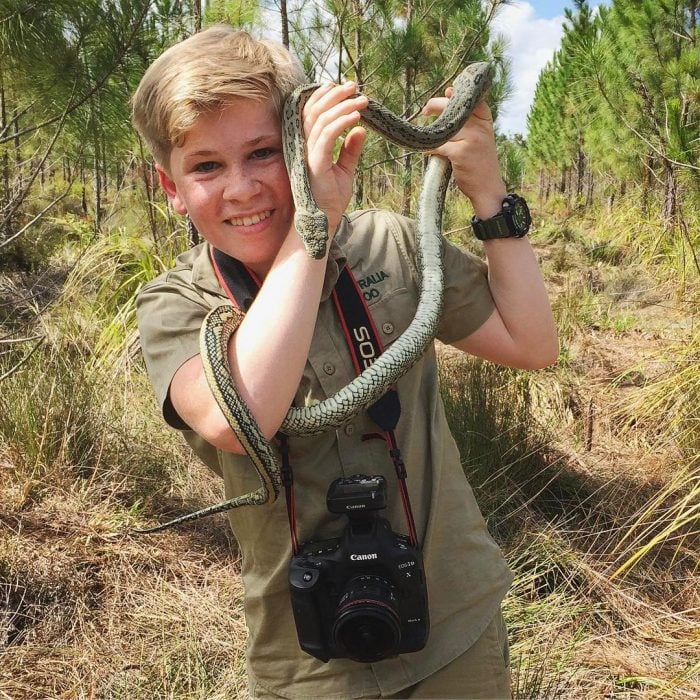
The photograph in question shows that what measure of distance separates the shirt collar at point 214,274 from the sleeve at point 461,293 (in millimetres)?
292

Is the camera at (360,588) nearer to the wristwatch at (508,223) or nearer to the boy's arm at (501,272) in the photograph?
the boy's arm at (501,272)

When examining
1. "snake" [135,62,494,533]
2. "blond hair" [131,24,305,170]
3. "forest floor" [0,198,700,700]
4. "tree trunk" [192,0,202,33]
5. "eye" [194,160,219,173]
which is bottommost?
"forest floor" [0,198,700,700]

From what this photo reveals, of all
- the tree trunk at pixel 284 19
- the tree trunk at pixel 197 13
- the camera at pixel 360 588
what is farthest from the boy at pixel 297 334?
the tree trunk at pixel 284 19

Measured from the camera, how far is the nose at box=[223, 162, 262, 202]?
1.59 meters

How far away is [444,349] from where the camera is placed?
23.6 feet

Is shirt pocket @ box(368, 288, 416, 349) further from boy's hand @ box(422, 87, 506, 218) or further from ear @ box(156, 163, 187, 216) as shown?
ear @ box(156, 163, 187, 216)

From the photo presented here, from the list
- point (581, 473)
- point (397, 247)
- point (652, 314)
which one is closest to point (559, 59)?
point (652, 314)

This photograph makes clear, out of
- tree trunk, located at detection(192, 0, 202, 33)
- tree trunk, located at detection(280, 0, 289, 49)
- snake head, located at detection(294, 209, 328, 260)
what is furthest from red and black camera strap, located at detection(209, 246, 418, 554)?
tree trunk, located at detection(280, 0, 289, 49)

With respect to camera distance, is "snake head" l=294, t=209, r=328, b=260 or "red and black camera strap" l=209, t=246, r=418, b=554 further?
"red and black camera strap" l=209, t=246, r=418, b=554

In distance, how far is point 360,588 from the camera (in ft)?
5.05

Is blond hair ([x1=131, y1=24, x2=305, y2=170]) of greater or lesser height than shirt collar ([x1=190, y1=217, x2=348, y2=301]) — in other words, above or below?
above

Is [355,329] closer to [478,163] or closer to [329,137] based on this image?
[329,137]

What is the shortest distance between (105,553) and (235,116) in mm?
3158

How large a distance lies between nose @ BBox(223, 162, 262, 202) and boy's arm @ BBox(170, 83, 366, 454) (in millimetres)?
150
